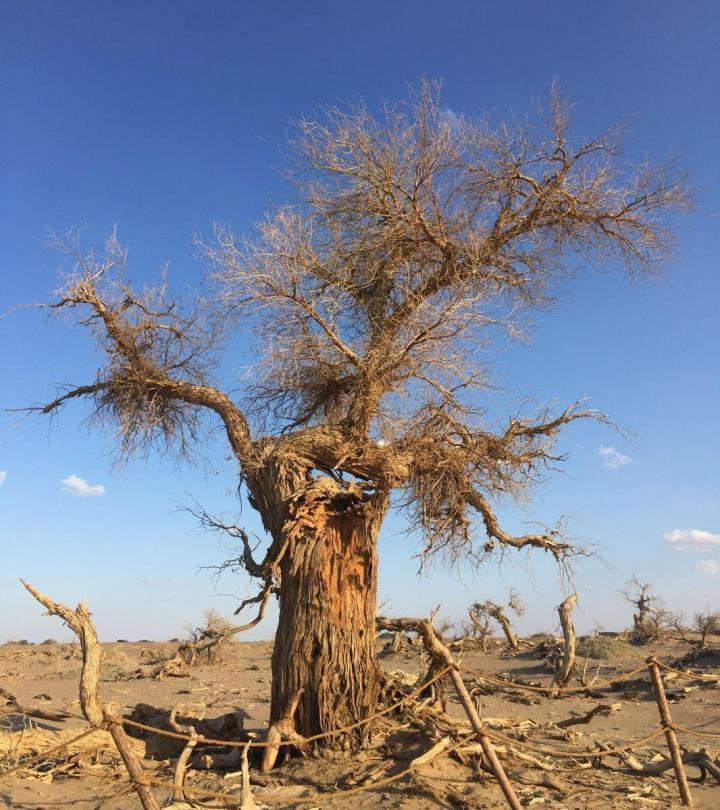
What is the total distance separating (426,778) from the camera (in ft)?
21.6

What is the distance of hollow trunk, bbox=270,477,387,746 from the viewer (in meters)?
7.58

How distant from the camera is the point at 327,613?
780 centimetres

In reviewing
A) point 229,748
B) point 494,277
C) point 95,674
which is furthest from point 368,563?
point 494,277

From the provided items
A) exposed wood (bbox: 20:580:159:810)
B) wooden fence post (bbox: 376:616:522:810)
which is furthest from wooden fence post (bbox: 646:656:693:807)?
exposed wood (bbox: 20:580:159:810)

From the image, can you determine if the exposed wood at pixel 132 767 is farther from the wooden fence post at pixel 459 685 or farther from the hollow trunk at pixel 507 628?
the hollow trunk at pixel 507 628

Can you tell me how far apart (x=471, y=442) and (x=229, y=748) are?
4.79m

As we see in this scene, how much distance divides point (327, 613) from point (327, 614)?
1 cm

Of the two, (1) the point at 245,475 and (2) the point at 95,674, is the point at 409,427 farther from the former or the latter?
(2) the point at 95,674

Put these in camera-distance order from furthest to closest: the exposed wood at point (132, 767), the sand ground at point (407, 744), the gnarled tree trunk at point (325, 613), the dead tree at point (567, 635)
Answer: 1. the dead tree at point (567, 635)
2. the gnarled tree trunk at point (325, 613)
3. the sand ground at point (407, 744)
4. the exposed wood at point (132, 767)

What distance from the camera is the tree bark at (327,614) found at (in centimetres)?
757

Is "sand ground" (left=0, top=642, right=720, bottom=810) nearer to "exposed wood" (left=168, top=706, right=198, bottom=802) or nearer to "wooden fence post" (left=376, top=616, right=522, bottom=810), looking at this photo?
"exposed wood" (left=168, top=706, right=198, bottom=802)

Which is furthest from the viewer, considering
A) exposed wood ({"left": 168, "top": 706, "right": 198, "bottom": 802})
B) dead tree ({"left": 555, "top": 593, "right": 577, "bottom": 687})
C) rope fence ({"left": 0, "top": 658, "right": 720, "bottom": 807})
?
dead tree ({"left": 555, "top": 593, "right": 577, "bottom": 687})

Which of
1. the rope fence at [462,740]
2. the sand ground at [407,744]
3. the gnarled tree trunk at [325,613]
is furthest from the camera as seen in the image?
the gnarled tree trunk at [325,613]

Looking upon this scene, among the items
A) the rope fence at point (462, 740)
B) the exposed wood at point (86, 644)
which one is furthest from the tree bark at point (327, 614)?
the exposed wood at point (86, 644)
